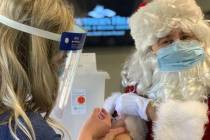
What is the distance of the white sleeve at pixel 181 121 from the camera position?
1.42 meters

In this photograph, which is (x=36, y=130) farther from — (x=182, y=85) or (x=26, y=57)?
(x=182, y=85)

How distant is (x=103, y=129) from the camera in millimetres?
1445

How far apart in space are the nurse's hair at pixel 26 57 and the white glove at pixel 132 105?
0.57 m

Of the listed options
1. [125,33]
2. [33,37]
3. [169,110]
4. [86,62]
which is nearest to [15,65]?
[33,37]

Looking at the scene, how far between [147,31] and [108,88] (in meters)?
1.13

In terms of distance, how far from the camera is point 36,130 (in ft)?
3.02

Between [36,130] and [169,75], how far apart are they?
0.75m

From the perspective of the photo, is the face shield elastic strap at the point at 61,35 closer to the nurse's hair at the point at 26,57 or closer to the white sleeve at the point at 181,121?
the nurse's hair at the point at 26,57

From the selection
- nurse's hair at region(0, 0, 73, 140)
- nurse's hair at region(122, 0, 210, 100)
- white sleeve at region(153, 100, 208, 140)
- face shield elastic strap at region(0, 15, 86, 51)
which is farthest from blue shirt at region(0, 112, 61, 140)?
nurse's hair at region(122, 0, 210, 100)

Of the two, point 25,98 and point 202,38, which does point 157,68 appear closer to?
point 202,38

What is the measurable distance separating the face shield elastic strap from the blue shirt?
7.2 inches

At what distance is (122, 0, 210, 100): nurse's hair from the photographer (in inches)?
60.5

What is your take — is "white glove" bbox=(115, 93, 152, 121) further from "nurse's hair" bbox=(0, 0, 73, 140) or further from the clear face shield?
"nurse's hair" bbox=(0, 0, 73, 140)

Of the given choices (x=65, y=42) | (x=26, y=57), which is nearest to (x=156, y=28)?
(x=65, y=42)
